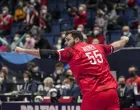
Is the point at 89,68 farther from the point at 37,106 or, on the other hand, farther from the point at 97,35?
the point at 97,35

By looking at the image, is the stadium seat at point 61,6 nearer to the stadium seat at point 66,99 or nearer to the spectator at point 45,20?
the spectator at point 45,20

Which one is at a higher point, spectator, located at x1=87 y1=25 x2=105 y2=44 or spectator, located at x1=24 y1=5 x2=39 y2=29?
spectator, located at x1=24 y1=5 x2=39 y2=29

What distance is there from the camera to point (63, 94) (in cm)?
1293

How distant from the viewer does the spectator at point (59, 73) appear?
1467 cm

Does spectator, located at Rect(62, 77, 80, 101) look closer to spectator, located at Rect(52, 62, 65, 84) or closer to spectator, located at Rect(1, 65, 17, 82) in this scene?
spectator, located at Rect(52, 62, 65, 84)

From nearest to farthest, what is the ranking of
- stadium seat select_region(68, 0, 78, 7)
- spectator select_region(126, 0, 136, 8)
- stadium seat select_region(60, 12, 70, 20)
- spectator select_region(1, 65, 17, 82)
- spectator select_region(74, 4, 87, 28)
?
spectator select_region(1, 65, 17, 82), spectator select_region(74, 4, 87, 28), spectator select_region(126, 0, 136, 8), stadium seat select_region(60, 12, 70, 20), stadium seat select_region(68, 0, 78, 7)

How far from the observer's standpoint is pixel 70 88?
43.3 ft

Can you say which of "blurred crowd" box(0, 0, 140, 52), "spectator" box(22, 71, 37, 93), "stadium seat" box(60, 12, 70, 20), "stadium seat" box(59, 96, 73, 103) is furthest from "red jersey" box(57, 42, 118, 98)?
"stadium seat" box(60, 12, 70, 20)

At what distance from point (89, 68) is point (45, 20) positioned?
493 inches

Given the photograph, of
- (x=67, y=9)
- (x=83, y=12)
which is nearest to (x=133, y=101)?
(x=83, y=12)

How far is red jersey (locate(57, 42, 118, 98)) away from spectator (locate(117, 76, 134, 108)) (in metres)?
4.04

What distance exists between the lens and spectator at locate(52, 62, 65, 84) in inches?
578

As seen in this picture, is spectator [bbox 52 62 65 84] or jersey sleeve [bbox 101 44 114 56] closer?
jersey sleeve [bbox 101 44 114 56]

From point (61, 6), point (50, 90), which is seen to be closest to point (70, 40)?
point (50, 90)
